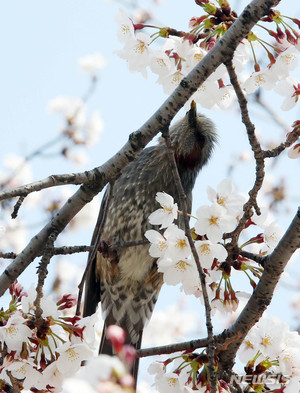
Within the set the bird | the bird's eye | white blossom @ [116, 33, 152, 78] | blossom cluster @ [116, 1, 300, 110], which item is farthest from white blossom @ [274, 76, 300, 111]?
the bird's eye

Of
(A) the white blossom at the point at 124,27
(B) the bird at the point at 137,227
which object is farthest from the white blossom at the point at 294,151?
(B) the bird at the point at 137,227

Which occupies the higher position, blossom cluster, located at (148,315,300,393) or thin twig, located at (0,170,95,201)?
thin twig, located at (0,170,95,201)

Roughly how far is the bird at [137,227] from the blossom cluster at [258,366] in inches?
48.9

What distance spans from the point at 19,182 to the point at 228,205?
3749mm

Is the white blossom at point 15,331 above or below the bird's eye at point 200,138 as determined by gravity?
below

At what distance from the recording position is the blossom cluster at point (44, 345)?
6.56ft

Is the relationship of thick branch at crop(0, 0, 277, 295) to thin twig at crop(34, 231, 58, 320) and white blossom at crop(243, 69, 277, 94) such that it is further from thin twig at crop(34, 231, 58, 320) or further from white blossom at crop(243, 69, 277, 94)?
white blossom at crop(243, 69, 277, 94)

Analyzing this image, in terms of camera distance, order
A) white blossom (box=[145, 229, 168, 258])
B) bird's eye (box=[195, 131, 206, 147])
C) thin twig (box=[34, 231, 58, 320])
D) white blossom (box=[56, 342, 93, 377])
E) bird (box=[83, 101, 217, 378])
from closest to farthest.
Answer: thin twig (box=[34, 231, 58, 320]) < white blossom (box=[56, 342, 93, 377]) < white blossom (box=[145, 229, 168, 258]) < bird (box=[83, 101, 217, 378]) < bird's eye (box=[195, 131, 206, 147])

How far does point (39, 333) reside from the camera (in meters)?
2.01

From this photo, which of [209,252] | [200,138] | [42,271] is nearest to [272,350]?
[209,252]

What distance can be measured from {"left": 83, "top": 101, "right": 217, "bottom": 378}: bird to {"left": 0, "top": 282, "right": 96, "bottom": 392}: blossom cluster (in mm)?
1351

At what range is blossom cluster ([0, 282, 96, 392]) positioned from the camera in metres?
2.00

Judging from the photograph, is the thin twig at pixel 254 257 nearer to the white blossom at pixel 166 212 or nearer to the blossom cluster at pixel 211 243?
the blossom cluster at pixel 211 243

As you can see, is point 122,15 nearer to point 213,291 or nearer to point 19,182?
point 213,291
